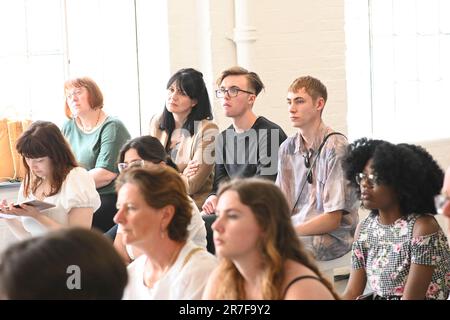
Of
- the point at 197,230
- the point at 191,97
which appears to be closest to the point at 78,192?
the point at 197,230

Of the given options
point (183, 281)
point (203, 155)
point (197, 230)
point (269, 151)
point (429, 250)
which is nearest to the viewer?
point (183, 281)

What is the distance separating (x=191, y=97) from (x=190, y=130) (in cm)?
19

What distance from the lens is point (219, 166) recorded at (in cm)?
536

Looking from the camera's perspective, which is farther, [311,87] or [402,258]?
[311,87]

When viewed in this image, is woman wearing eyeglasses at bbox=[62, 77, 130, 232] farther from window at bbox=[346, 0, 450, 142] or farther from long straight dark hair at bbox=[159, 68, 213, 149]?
window at bbox=[346, 0, 450, 142]

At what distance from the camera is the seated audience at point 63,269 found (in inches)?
87.4

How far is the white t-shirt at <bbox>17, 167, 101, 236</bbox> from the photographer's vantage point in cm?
472

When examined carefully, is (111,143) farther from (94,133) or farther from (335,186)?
(335,186)

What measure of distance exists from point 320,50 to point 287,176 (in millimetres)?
2087

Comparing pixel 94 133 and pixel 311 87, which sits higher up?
pixel 311 87

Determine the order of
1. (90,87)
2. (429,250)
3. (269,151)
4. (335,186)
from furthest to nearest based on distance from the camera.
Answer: (90,87), (269,151), (335,186), (429,250)

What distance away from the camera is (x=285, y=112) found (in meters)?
6.73

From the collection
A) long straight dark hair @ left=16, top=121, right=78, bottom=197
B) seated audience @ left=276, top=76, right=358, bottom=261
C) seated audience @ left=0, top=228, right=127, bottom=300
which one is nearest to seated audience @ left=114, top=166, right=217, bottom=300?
seated audience @ left=0, top=228, right=127, bottom=300

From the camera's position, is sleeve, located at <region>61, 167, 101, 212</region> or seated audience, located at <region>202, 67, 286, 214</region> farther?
seated audience, located at <region>202, 67, 286, 214</region>
